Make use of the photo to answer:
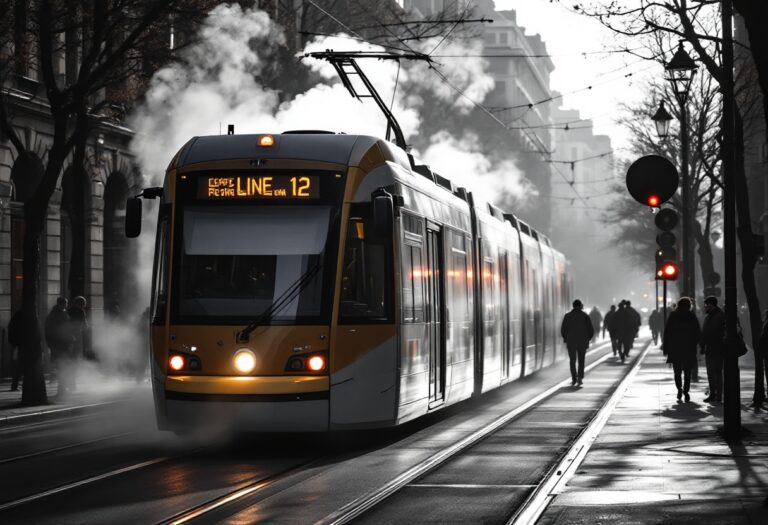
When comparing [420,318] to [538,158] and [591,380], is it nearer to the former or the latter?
[591,380]

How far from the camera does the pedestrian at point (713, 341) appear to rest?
2170 cm

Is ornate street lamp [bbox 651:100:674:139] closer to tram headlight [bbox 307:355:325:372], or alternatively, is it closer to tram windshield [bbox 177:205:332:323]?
tram windshield [bbox 177:205:332:323]

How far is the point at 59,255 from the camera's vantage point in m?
34.1

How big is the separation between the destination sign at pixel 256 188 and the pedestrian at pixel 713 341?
29.0 feet

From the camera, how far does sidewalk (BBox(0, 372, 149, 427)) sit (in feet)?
67.8

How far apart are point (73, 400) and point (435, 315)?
31.0ft

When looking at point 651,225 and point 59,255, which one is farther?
point 651,225

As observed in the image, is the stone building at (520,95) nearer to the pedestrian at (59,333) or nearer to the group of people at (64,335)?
the group of people at (64,335)

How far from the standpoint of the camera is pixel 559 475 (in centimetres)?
1228

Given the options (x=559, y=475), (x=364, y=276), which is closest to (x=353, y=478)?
(x=559, y=475)

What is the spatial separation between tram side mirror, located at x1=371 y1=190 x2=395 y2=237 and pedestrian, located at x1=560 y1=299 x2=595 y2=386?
15755mm

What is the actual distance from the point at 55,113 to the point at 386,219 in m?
10.4

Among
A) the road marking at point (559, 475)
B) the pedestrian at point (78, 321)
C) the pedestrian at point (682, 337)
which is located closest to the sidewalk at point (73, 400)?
the pedestrian at point (78, 321)

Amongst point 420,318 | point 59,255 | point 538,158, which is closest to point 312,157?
point 420,318
